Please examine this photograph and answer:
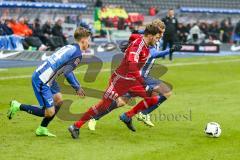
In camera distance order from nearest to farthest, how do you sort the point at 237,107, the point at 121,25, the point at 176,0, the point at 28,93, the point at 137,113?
the point at 137,113, the point at 237,107, the point at 28,93, the point at 121,25, the point at 176,0

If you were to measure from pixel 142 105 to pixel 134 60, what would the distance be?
1271 millimetres

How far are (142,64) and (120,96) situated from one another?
2.35 ft

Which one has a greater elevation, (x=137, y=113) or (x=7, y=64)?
(x=137, y=113)

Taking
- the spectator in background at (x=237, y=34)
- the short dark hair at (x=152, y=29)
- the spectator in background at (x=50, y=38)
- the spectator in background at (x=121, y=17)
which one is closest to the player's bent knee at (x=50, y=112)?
the short dark hair at (x=152, y=29)

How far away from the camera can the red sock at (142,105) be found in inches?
442

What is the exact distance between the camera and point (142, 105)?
1136 cm

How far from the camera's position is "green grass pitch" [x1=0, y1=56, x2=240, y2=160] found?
912 cm

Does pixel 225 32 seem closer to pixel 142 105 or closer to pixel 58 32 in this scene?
pixel 58 32

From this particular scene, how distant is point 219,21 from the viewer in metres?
51.7

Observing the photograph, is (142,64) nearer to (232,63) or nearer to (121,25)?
(232,63)

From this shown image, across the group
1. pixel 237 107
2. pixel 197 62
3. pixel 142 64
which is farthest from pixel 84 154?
pixel 197 62

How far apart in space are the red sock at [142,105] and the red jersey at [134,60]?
0.52m

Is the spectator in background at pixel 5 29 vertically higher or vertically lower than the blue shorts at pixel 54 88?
lower

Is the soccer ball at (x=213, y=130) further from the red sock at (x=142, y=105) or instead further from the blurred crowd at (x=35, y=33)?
the blurred crowd at (x=35, y=33)
